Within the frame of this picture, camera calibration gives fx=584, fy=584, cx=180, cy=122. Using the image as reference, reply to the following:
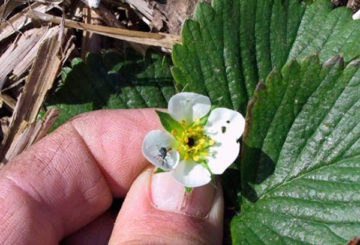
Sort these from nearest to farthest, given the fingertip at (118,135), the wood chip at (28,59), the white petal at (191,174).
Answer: the white petal at (191,174), the fingertip at (118,135), the wood chip at (28,59)

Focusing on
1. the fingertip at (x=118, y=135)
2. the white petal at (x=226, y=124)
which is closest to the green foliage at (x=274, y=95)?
the white petal at (x=226, y=124)

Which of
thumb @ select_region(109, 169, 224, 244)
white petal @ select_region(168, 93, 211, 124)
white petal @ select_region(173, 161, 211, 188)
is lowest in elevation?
thumb @ select_region(109, 169, 224, 244)

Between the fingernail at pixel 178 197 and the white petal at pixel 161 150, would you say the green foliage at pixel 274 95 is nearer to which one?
the white petal at pixel 161 150

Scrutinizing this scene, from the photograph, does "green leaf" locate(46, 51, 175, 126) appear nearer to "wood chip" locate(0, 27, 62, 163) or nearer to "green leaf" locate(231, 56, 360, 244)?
"wood chip" locate(0, 27, 62, 163)

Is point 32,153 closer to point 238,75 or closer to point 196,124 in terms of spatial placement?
point 196,124

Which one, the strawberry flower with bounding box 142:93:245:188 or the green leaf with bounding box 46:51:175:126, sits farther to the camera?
the green leaf with bounding box 46:51:175:126

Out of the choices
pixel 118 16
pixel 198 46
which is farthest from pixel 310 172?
pixel 118 16

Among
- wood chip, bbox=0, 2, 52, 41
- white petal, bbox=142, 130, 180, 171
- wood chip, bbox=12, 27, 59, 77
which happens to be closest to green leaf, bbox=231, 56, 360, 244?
white petal, bbox=142, 130, 180, 171
